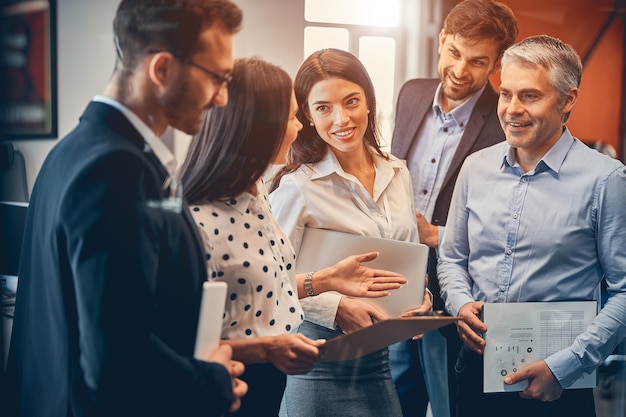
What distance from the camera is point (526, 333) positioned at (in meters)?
2.15

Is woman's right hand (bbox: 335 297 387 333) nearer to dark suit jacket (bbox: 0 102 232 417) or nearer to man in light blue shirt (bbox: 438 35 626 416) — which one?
man in light blue shirt (bbox: 438 35 626 416)

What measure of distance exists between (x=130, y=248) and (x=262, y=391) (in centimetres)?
58

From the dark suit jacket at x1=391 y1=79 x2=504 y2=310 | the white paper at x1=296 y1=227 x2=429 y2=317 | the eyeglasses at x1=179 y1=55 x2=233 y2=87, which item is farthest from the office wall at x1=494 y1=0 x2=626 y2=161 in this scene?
the eyeglasses at x1=179 y1=55 x2=233 y2=87

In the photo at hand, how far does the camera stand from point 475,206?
220cm

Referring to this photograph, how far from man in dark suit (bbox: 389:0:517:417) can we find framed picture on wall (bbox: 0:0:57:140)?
3.42 feet

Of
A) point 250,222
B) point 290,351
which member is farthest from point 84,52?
point 290,351

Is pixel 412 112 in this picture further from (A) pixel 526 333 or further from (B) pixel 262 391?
(B) pixel 262 391

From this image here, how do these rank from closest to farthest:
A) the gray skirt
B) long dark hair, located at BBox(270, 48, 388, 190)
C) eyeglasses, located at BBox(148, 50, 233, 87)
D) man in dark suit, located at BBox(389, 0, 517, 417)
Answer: eyeglasses, located at BBox(148, 50, 233, 87)
long dark hair, located at BBox(270, 48, 388, 190)
the gray skirt
man in dark suit, located at BBox(389, 0, 517, 417)

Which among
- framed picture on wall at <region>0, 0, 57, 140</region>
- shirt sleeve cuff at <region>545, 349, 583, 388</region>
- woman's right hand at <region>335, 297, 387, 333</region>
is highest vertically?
framed picture on wall at <region>0, 0, 57, 140</region>

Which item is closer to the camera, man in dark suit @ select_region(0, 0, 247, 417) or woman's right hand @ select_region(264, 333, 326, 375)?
man in dark suit @ select_region(0, 0, 247, 417)

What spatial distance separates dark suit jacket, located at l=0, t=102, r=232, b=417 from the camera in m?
1.34

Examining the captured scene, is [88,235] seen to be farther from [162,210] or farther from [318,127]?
[318,127]

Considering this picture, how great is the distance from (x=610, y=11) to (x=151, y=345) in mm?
1888

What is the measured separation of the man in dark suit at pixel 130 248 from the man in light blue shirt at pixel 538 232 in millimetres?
946
